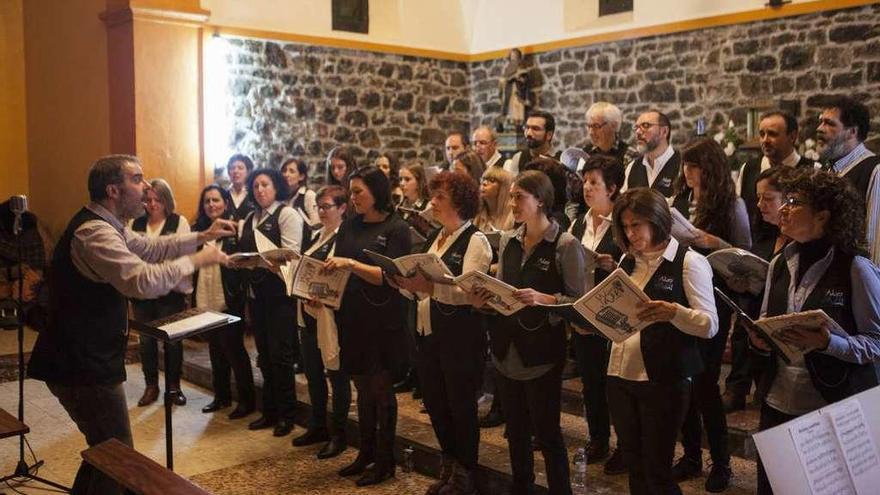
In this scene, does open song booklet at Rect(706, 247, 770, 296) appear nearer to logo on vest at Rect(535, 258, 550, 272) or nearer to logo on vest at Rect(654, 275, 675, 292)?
logo on vest at Rect(654, 275, 675, 292)

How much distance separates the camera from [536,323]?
12.0ft

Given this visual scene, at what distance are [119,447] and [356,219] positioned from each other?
1.74m

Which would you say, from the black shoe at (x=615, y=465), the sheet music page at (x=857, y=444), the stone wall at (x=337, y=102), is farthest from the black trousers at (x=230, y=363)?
the stone wall at (x=337, y=102)

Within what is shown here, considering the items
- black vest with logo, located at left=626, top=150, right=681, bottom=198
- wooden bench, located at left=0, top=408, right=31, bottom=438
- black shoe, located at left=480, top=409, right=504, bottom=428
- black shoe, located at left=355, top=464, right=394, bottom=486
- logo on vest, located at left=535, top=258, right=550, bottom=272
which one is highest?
black vest with logo, located at left=626, top=150, right=681, bottom=198

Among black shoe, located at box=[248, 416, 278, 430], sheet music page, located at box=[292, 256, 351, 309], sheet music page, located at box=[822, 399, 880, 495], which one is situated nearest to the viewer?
sheet music page, located at box=[822, 399, 880, 495]

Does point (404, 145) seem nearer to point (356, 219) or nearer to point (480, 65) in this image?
point (480, 65)

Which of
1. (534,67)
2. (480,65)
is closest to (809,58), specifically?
(534,67)

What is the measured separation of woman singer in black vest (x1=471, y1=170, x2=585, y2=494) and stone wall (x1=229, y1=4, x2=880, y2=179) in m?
5.38

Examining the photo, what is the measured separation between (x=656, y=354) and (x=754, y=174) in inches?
79.6

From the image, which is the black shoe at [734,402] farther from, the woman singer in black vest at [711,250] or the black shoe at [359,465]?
the black shoe at [359,465]

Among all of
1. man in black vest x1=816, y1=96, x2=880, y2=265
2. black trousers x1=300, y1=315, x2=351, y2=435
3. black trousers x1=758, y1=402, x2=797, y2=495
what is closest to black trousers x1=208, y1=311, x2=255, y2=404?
black trousers x1=300, y1=315, x2=351, y2=435

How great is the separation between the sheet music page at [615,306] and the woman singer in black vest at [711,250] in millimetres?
864

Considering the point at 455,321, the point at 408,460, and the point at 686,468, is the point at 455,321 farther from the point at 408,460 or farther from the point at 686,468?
the point at 686,468

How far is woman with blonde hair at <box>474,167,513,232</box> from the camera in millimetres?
4699
